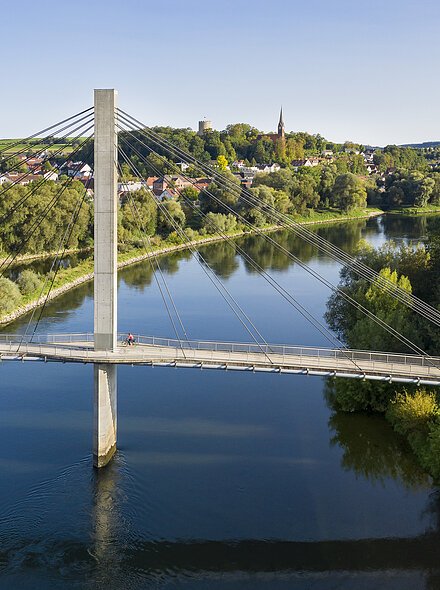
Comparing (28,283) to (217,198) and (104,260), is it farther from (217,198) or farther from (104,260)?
(104,260)

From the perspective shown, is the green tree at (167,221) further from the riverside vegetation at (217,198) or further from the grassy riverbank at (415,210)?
the grassy riverbank at (415,210)

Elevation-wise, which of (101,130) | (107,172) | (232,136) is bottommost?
(107,172)

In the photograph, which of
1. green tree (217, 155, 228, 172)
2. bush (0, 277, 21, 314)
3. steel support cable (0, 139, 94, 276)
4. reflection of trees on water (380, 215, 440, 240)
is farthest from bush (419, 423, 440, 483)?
green tree (217, 155, 228, 172)

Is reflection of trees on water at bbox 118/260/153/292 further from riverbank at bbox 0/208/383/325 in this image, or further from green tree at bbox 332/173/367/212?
green tree at bbox 332/173/367/212

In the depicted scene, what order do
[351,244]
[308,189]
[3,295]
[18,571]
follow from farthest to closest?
1. [308,189]
2. [351,244]
3. [3,295]
4. [18,571]

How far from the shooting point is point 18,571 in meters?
12.2

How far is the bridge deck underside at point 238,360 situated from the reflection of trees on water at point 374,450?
2.80 meters

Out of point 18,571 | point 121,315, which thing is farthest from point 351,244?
point 18,571

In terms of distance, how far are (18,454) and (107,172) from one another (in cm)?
714

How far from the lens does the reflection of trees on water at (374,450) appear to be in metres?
15.9

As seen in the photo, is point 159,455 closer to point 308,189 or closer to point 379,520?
point 379,520

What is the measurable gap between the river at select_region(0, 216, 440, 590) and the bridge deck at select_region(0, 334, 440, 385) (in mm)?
2762

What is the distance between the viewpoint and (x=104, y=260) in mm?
15094

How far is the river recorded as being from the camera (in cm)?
1244
